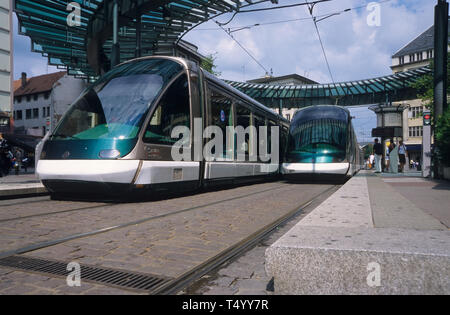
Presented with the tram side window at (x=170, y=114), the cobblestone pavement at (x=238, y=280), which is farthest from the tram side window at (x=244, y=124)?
the cobblestone pavement at (x=238, y=280)

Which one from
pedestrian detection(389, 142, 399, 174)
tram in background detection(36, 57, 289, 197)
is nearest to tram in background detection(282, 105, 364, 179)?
tram in background detection(36, 57, 289, 197)

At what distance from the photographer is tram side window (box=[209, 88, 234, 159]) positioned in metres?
9.19

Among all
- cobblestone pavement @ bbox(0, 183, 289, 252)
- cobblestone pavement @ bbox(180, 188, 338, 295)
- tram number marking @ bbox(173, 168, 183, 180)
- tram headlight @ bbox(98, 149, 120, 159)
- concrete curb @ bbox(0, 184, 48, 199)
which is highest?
tram headlight @ bbox(98, 149, 120, 159)

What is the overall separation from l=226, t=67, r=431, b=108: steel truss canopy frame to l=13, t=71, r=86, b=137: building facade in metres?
24.7

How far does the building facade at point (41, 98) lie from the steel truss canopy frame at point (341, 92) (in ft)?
81.0

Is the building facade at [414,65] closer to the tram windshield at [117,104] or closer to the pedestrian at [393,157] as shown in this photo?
the pedestrian at [393,157]

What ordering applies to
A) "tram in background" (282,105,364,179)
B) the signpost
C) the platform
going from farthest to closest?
the signpost < "tram in background" (282,105,364,179) < the platform

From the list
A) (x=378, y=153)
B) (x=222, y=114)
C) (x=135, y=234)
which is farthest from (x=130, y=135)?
(x=378, y=153)

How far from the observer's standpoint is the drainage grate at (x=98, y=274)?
258 cm

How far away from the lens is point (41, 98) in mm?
55969

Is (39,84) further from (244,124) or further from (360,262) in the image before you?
(360,262)

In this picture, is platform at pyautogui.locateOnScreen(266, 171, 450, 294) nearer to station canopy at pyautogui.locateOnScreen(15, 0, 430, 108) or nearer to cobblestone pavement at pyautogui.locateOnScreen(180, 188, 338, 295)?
cobblestone pavement at pyautogui.locateOnScreen(180, 188, 338, 295)
